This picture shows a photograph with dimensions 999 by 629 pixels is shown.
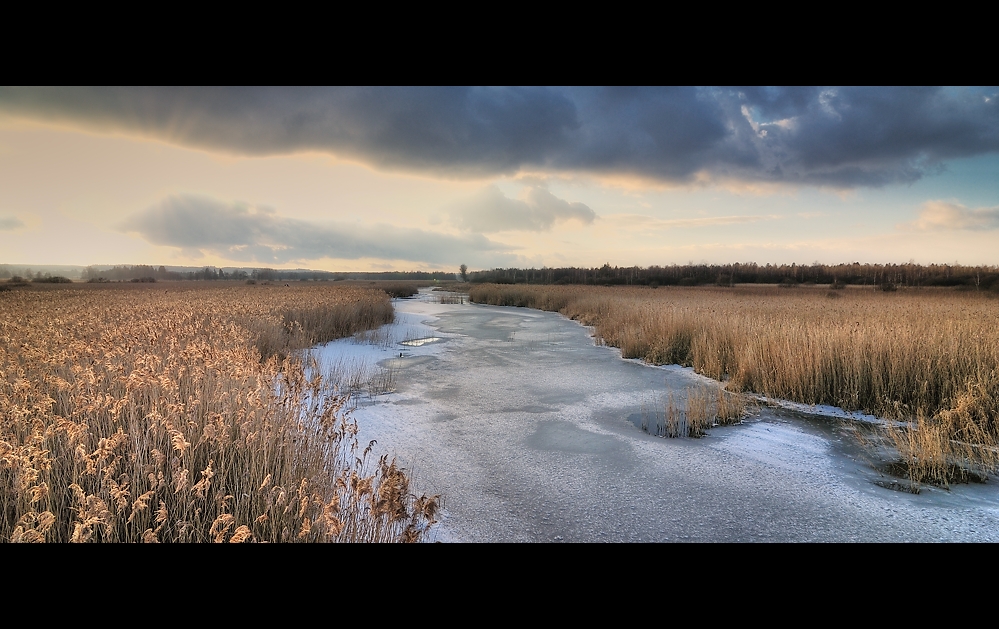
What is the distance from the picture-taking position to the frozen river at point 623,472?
3520 millimetres

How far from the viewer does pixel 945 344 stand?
7.38m

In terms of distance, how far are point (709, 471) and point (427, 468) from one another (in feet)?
9.30

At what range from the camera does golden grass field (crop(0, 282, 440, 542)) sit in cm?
253

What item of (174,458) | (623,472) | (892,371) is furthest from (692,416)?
(174,458)

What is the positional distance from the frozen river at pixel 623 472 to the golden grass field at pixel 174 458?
2.29 ft

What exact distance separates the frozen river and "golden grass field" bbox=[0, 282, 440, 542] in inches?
27.4

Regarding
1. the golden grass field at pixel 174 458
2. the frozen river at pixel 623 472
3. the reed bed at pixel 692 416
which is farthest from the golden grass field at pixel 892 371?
the golden grass field at pixel 174 458

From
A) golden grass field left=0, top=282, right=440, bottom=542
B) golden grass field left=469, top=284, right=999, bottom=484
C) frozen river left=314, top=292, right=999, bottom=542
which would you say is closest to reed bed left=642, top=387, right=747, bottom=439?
frozen river left=314, top=292, right=999, bottom=542

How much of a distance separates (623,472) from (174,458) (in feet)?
12.3

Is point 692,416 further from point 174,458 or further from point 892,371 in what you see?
point 174,458

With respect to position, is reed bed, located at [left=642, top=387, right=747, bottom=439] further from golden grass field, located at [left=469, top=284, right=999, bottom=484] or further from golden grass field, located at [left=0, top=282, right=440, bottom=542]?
Result: golden grass field, located at [left=0, top=282, right=440, bottom=542]
